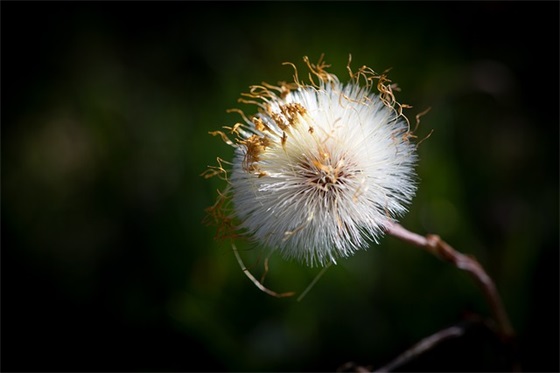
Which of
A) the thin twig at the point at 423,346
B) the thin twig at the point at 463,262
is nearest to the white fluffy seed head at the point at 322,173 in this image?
the thin twig at the point at 463,262

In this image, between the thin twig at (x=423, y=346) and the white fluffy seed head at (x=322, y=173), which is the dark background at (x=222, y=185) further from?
the white fluffy seed head at (x=322, y=173)

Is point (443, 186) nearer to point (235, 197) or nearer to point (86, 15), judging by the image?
point (235, 197)

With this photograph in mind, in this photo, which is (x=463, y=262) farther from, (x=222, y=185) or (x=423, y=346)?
(x=222, y=185)

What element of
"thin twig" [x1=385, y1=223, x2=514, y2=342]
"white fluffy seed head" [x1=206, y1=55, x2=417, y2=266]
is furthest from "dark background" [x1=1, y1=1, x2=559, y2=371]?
"white fluffy seed head" [x1=206, y1=55, x2=417, y2=266]

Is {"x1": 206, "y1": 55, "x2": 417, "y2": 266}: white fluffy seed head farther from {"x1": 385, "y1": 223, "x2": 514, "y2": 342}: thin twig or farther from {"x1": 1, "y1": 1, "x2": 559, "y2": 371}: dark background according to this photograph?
{"x1": 1, "y1": 1, "x2": 559, "y2": 371}: dark background

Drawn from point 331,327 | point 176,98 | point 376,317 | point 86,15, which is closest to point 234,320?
point 331,327
